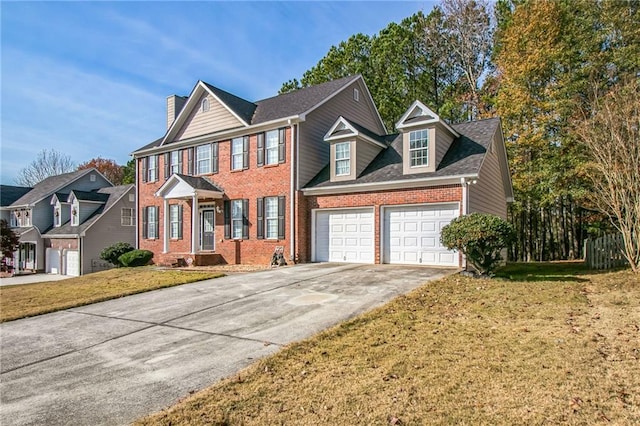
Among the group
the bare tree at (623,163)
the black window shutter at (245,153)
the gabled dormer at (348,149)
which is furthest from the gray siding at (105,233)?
the bare tree at (623,163)

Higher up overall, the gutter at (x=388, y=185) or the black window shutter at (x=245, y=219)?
the gutter at (x=388, y=185)

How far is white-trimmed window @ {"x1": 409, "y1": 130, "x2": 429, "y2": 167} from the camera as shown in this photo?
13.7m

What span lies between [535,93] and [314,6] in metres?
14.3

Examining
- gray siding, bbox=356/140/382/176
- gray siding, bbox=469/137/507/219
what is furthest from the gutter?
gray siding, bbox=356/140/382/176

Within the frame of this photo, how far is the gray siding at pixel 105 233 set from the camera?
1097 inches

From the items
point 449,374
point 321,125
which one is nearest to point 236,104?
point 321,125

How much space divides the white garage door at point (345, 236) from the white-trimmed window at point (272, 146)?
331 cm

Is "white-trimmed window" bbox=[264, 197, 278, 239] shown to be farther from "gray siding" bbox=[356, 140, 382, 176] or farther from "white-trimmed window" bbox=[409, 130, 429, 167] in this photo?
"white-trimmed window" bbox=[409, 130, 429, 167]

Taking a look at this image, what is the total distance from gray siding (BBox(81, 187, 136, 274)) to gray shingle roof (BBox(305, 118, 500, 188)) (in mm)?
20809

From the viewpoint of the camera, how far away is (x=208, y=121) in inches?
757

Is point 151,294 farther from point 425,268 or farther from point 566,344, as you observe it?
point 566,344

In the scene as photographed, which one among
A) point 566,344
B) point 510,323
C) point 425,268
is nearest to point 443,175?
point 425,268

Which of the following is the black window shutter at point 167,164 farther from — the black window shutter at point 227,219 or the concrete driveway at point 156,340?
the concrete driveway at point 156,340

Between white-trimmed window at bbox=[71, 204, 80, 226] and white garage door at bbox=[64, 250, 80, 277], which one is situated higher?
white-trimmed window at bbox=[71, 204, 80, 226]
